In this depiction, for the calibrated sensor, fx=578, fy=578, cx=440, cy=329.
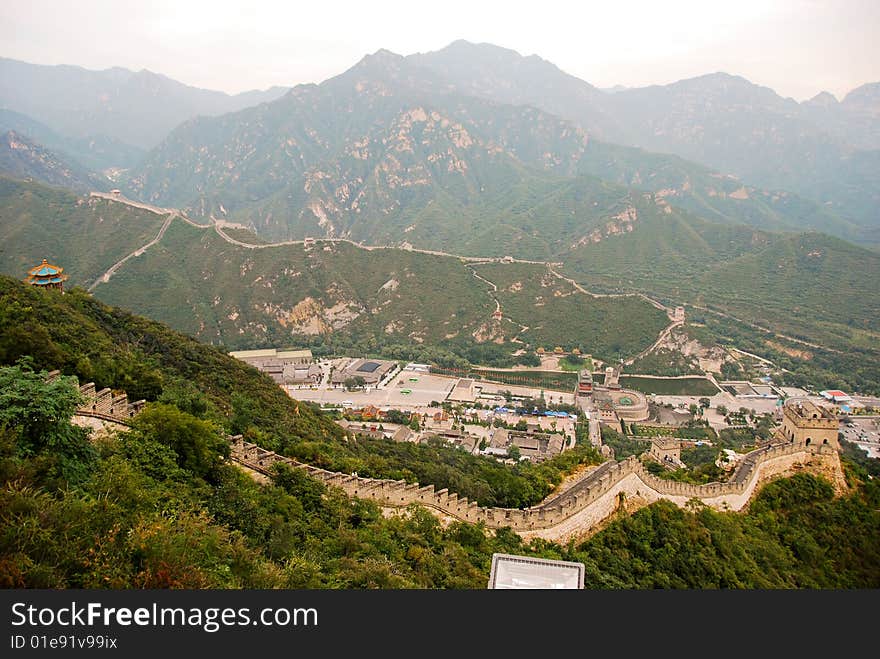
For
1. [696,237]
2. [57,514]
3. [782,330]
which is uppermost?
[57,514]

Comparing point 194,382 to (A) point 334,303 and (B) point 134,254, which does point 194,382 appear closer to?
(A) point 334,303

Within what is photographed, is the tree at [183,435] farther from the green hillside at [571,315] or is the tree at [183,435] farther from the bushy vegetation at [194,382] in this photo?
the green hillside at [571,315]

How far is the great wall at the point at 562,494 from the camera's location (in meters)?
19.4

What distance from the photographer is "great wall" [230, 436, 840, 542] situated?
63.5 feet

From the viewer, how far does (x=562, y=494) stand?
22.8 metres

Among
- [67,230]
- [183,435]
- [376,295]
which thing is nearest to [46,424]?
[183,435]

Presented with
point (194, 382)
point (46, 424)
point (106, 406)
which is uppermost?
point (46, 424)

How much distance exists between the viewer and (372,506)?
18.6 metres

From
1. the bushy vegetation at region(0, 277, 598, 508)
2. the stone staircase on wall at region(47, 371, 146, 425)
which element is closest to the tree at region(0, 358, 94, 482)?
the bushy vegetation at region(0, 277, 598, 508)

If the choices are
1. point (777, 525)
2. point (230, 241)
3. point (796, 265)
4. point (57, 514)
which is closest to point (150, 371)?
point (57, 514)

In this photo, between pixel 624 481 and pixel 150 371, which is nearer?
pixel 150 371

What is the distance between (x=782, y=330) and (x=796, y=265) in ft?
133

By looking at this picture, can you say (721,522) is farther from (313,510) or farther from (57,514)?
(57,514)

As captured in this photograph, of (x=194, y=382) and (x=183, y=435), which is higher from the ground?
(x=183, y=435)
